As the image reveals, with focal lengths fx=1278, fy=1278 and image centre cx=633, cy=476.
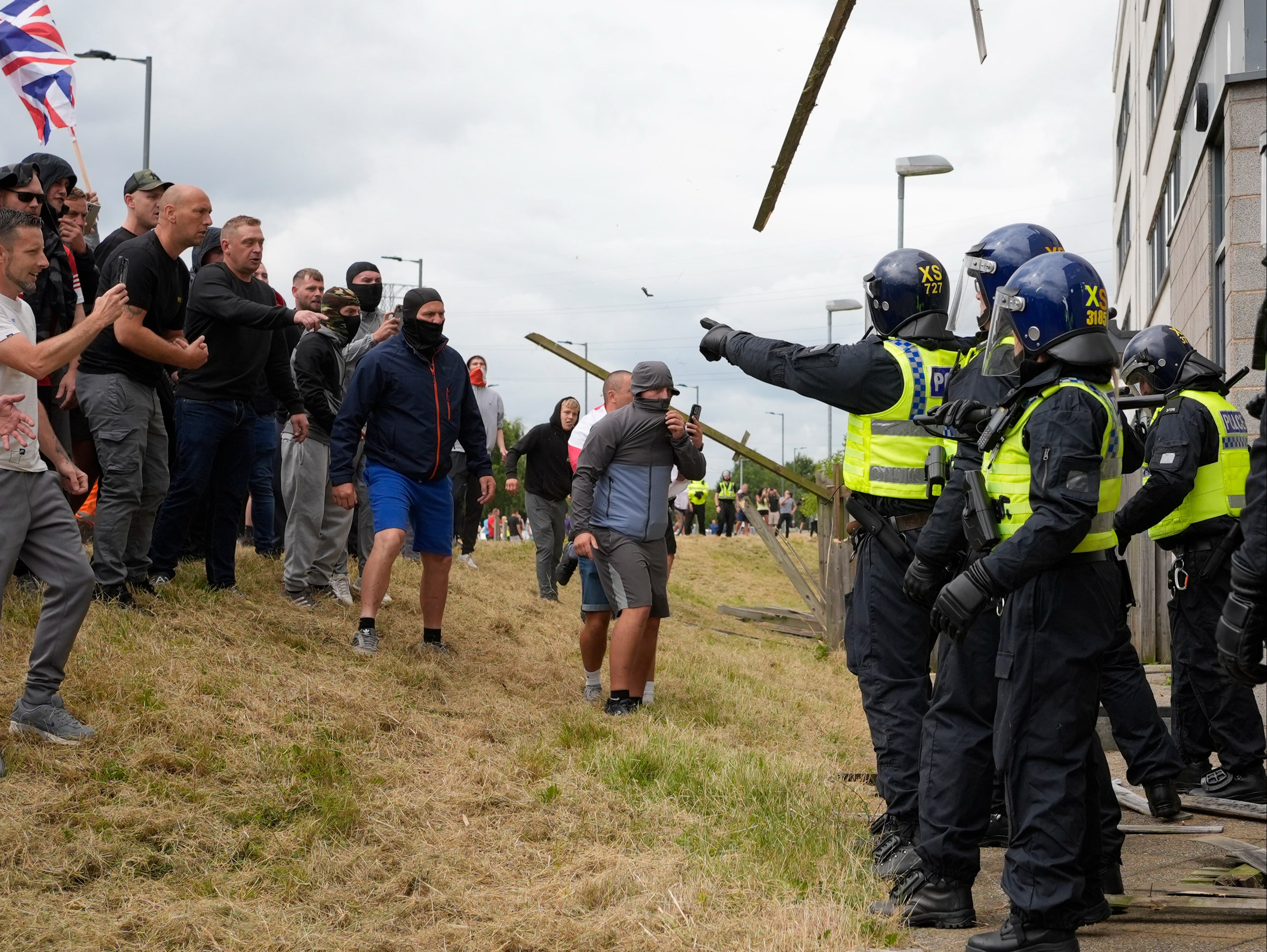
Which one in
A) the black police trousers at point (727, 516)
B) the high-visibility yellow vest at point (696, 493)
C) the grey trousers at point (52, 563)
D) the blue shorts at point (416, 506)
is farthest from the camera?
the black police trousers at point (727, 516)

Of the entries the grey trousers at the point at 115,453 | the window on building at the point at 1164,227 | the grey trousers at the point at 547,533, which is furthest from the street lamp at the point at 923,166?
the grey trousers at the point at 115,453

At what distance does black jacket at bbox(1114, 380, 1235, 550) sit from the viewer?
6152mm

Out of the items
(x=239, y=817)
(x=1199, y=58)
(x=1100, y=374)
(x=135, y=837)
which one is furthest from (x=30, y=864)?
(x=1199, y=58)

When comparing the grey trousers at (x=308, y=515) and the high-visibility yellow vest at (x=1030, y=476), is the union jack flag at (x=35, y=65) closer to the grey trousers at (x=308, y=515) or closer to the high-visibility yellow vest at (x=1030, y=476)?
the grey trousers at (x=308, y=515)

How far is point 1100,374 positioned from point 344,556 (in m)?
6.25

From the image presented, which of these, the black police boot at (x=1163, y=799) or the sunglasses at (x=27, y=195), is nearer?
the black police boot at (x=1163, y=799)

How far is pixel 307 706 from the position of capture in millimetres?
6422

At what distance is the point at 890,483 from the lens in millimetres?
4914

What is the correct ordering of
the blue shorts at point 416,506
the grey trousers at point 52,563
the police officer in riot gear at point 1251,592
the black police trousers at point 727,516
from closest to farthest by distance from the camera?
the police officer in riot gear at point 1251,592 → the grey trousers at point 52,563 → the blue shorts at point 416,506 → the black police trousers at point 727,516

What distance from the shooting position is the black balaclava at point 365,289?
29.9 ft

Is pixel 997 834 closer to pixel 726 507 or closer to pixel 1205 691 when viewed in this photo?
pixel 1205 691

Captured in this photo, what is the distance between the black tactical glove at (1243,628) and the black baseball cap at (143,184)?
6.57 m

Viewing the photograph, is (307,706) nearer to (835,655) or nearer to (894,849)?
(894,849)

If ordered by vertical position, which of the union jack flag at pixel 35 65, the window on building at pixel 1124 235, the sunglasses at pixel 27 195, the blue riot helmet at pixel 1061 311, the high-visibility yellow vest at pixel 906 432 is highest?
the window on building at pixel 1124 235
